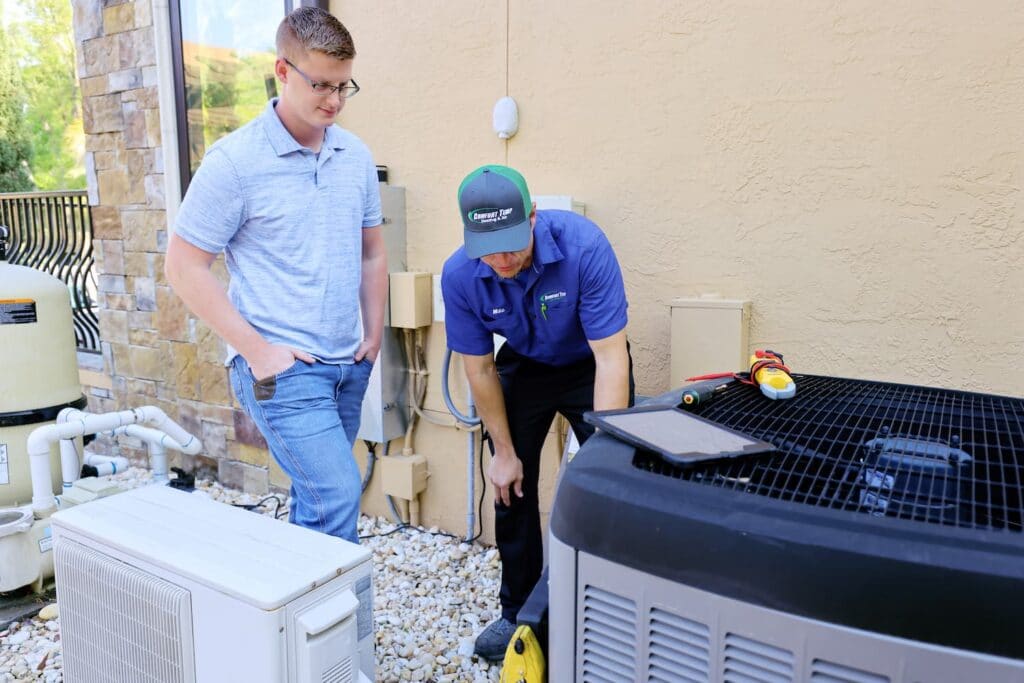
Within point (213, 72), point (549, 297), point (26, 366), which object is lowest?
point (26, 366)

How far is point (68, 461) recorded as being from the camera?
3141 mm

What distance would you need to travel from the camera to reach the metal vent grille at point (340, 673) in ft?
4.09

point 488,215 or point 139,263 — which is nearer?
point 488,215

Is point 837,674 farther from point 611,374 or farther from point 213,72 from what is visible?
point 213,72

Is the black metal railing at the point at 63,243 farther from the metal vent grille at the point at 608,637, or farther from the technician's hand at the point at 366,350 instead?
the metal vent grille at the point at 608,637

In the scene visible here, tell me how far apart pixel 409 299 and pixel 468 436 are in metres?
0.70

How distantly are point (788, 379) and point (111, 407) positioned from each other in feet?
15.7

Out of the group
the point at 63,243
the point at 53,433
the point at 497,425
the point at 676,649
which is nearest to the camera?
the point at 676,649

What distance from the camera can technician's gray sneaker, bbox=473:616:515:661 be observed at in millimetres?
2477

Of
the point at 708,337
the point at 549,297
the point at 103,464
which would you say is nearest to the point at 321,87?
the point at 549,297

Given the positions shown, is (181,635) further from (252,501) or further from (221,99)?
(221,99)

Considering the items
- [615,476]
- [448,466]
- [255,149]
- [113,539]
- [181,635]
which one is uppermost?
[255,149]

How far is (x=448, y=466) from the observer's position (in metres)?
3.42

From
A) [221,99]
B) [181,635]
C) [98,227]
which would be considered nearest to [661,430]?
[181,635]
